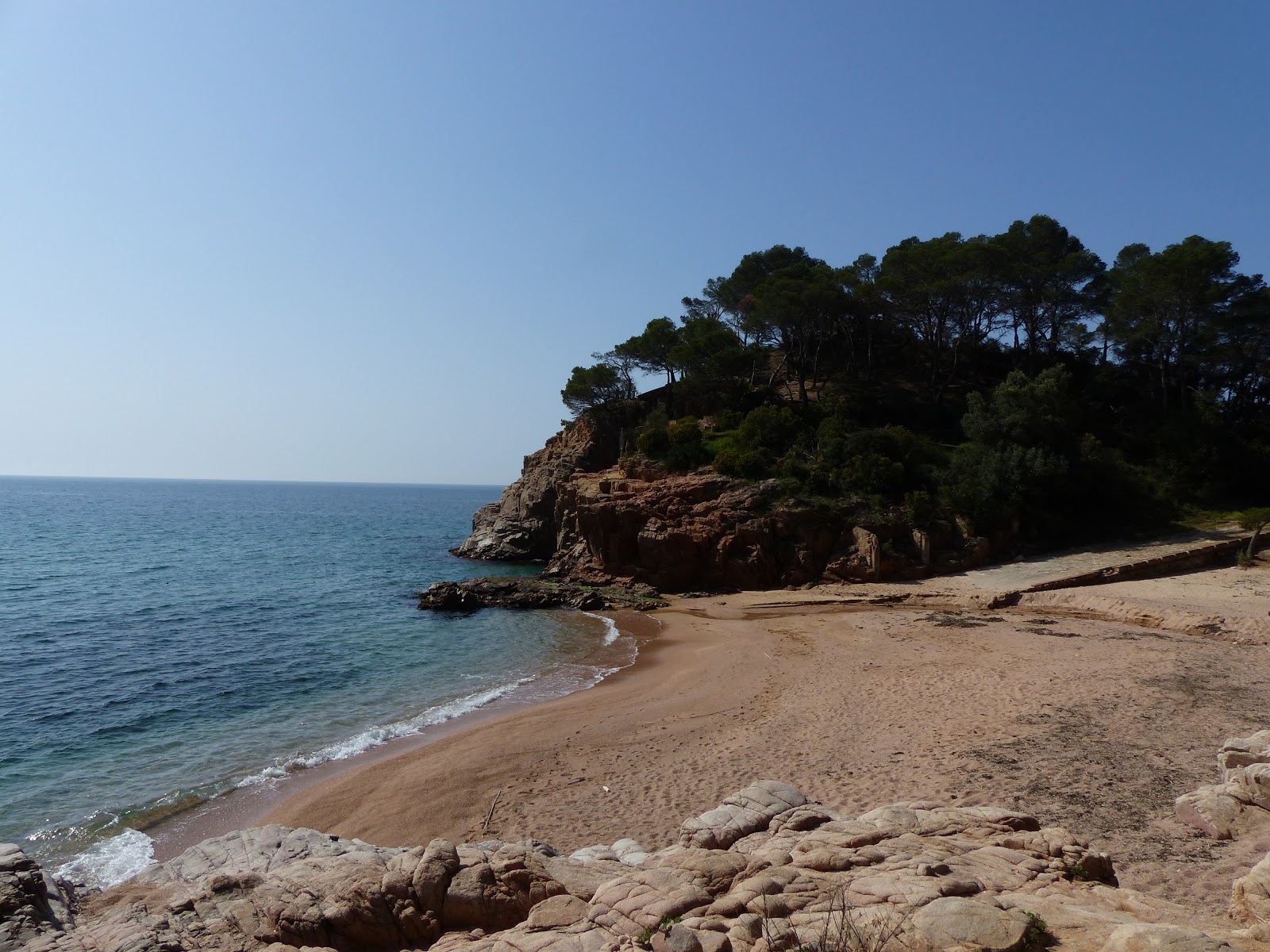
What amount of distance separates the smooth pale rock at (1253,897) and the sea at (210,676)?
13651 mm

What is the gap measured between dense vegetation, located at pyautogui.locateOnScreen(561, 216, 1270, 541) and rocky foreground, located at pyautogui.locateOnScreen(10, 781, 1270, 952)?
27.6 m

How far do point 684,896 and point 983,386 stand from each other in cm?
5109

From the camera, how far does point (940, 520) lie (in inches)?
1316

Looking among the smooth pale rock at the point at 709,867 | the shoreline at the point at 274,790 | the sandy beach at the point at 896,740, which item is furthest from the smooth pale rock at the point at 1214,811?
the shoreline at the point at 274,790

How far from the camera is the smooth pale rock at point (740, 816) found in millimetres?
8820

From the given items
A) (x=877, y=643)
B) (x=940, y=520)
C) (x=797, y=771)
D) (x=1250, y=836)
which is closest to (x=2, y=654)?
(x=797, y=771)

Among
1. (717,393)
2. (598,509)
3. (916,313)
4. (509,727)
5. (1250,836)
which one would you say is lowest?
(509,727)

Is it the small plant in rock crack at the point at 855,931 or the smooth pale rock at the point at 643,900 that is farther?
the smooth pale rock at the point at 643,900

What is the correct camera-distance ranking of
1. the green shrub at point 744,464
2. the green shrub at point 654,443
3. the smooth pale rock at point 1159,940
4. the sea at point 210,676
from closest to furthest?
the smooth pale rock at point 1159,940
the sea at point 210,676
the green shrub at point 744,464
the green shrub at point 654,443

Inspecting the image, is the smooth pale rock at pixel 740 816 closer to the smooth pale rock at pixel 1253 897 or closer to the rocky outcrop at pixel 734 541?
the smooth pale rock at pixel 1253 897

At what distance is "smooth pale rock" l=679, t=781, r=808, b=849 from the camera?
8.82m

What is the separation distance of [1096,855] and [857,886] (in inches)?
108

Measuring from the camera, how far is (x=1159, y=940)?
4.98 meters

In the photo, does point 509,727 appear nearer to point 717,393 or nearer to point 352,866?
point 352,866
